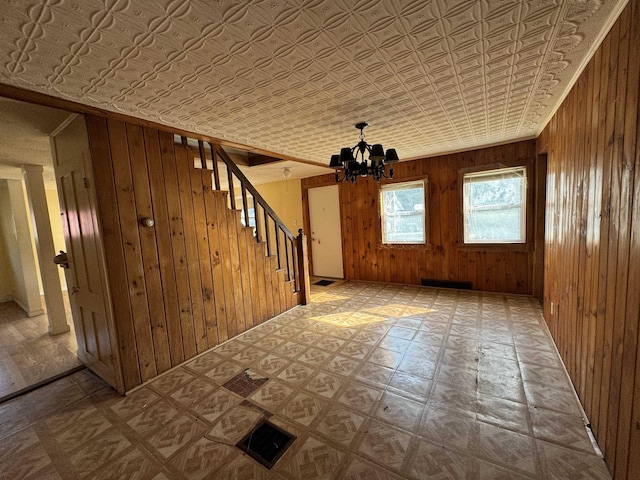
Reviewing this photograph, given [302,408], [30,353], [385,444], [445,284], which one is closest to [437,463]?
[385,444]

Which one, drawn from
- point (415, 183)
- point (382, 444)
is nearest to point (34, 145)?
point (382, 444)

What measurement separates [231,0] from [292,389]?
2289 millimetres

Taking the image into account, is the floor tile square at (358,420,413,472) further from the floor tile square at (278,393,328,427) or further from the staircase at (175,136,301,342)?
the staircase at (175,136,301,342)

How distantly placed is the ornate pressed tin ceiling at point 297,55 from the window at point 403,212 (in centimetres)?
220

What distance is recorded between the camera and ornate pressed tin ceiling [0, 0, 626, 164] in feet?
3.59

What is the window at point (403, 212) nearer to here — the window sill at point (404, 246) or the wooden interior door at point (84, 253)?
the window sill at point (404, 246)

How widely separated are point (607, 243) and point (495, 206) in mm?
2767

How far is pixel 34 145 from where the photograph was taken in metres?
2.59

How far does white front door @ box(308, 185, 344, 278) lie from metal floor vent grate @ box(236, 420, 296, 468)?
3.95 m

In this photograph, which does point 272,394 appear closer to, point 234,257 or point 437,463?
point 437,463

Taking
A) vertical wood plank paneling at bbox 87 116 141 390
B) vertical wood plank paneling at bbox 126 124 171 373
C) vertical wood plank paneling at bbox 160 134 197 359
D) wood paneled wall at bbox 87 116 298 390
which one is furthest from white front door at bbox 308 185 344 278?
vertical wood plank paneling at bbox 87 116 141 390

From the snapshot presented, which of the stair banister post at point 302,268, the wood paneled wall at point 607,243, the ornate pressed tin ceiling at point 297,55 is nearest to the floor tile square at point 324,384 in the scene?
the wood paneled wall at point 607,243

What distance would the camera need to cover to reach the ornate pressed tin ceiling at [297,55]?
3.59 feet

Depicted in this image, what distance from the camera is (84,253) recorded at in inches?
87.8
